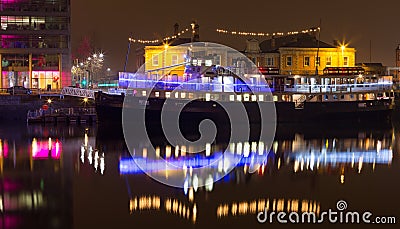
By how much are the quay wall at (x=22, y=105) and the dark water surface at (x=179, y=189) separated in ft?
56.8

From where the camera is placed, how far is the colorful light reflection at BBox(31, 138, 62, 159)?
105 feet

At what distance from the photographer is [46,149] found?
3441cm

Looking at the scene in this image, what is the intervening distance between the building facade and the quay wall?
23.1m

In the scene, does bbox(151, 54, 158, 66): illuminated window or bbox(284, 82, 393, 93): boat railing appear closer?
bbox(284, 82, 393, 93): boat railing

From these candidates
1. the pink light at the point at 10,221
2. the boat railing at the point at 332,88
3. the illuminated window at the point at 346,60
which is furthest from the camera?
the illuminated window at the point at 346,60

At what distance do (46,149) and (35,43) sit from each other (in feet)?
123

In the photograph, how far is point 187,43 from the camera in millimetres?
69188

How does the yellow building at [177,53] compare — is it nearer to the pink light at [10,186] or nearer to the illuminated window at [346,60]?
the illuminated window at [346,60]

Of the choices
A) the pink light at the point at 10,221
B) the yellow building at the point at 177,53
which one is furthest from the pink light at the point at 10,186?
the yellow building at the point at 177,53

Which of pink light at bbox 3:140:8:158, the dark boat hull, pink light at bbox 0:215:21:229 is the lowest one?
pink light at bbox 0:215:21:229

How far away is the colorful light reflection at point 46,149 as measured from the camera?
32031mm

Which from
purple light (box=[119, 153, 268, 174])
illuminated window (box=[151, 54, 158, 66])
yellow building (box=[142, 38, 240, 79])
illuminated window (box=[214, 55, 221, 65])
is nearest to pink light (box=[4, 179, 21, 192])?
purple light (box=[119, 153, 268, 174])

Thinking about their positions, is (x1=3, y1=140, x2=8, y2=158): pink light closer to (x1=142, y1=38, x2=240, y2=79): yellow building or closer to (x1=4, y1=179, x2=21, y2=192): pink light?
(x1=4, y1=179, x2=21, y2=192): pink light

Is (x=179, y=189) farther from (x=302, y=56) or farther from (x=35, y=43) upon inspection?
(x=35, y=43)
